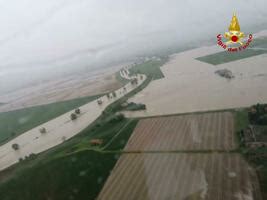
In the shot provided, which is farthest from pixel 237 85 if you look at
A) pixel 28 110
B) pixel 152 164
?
pixel 28 110

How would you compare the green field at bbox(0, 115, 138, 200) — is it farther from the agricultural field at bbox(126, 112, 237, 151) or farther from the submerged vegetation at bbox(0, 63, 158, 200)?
the agricultural field at bbox(126, 112, 237, 151)

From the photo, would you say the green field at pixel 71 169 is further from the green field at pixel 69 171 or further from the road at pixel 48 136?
the road at pixel 48 136

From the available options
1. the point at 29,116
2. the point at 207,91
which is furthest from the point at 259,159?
the point at 29,116

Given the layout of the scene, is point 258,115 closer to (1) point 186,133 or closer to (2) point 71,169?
(1) point 186,133

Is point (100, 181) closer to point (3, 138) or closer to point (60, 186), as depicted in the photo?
point (60, 186)

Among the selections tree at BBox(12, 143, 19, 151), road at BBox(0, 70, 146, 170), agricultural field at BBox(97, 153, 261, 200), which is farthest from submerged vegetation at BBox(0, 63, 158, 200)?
tree at BBox(12, 143, 19, 151)

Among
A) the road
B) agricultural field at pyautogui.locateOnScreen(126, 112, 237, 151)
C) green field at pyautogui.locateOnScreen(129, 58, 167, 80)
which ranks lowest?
the road

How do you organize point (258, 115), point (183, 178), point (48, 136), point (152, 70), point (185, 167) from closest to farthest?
point (183, 178), point (185, 167), point (258, 115), point (48, 136), point (152, 70)
